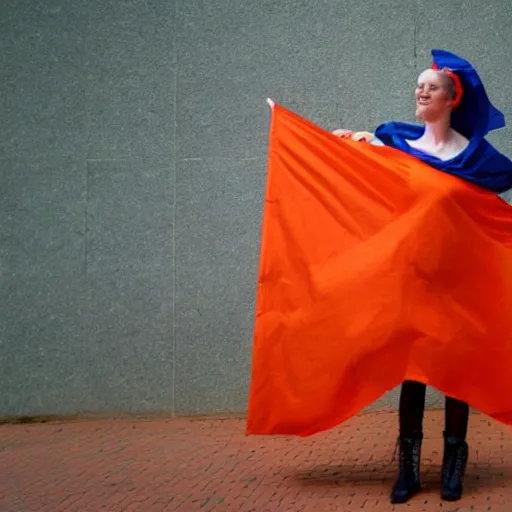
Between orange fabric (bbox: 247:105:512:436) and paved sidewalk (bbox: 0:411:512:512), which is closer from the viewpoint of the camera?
orange fabric (bbox: 247:105:512:436)

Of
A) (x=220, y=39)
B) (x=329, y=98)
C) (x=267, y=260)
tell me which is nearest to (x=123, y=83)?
(x=220, y=39)

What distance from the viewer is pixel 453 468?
469 cm

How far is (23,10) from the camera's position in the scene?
7395 mm

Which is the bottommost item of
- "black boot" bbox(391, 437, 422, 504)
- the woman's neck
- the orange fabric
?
"black boot" bbox(391, 437, 422, 504)

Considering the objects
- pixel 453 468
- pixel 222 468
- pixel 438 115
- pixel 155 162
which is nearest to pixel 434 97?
pixel 438 115

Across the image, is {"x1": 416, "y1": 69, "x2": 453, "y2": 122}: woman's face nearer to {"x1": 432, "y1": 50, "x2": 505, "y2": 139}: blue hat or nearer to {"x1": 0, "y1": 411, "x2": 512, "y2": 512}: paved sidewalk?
{"x1": 432, "y1": 50, "x2": 505, "y2": 139}: blue hat

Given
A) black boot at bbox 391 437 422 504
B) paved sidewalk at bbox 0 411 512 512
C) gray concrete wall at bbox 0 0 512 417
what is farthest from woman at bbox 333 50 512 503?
gray concrete wall at bbox 0 0 512 417

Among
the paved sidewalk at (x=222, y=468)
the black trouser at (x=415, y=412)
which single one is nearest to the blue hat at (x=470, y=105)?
the black trouser at (x=415, y=412)

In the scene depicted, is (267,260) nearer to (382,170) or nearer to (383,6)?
(382,170)

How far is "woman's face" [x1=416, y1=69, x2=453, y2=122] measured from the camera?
15.5ft

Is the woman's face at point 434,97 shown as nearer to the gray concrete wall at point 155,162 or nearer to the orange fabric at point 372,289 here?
the orange fabric at point 372,289

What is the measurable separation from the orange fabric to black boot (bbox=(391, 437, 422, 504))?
291 mm

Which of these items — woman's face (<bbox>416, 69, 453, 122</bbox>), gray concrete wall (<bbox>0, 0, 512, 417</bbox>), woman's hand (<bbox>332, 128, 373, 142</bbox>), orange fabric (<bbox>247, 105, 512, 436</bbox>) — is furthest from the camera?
gray concrete wall (<bbox>0, 0, 512, 417</bbox>)

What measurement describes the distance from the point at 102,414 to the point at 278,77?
7.92 feet
